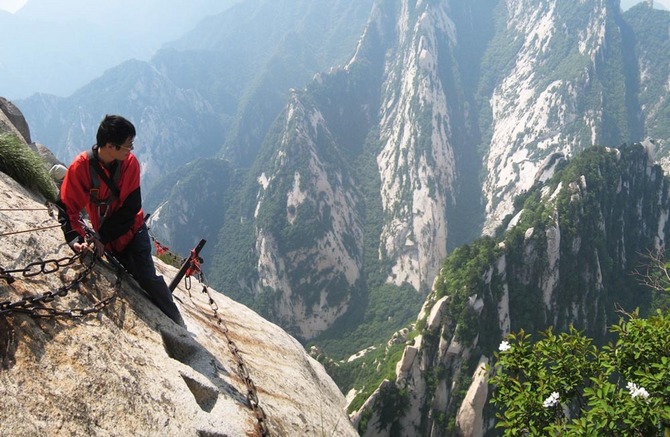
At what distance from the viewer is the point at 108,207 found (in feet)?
24.6

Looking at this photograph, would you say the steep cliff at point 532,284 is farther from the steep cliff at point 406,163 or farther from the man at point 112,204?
the man at point 112,204

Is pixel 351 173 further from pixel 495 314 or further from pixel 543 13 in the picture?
pixel 543 13

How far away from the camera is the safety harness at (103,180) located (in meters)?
7.03

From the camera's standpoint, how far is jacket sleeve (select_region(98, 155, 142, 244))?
24.7 ft

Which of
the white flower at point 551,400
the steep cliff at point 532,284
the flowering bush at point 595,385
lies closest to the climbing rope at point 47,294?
the flowering bush at point 595,385

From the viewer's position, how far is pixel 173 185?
621 ft

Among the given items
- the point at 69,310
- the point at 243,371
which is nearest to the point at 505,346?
the point at 243,371

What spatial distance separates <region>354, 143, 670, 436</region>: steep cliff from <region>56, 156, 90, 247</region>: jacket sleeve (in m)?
40.0

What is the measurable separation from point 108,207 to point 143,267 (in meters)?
1.46

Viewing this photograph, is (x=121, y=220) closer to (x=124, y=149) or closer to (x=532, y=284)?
(x=124, y=149)

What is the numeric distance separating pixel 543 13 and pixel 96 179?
764ft

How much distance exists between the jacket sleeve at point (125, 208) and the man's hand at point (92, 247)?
1.04ft

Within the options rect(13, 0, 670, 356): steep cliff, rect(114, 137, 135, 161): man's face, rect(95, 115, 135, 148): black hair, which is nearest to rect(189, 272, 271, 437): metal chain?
rect(114, 137, 135, 161): man's face

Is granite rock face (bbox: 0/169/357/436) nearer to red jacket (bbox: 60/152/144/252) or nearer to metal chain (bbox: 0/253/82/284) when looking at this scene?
metal chain (bbox: 0/253/82/284)
